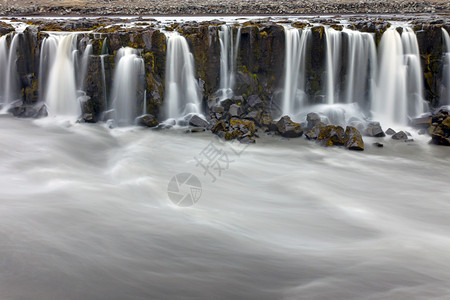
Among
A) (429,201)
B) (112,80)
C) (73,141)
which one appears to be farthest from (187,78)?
(429,201)

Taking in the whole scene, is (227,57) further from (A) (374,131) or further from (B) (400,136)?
(B) (400,136)

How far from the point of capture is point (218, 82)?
1341 cm

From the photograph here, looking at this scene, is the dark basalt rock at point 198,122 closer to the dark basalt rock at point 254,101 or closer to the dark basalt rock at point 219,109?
the dark basalt rock at point 219,109

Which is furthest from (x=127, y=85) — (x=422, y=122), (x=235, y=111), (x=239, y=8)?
(x=239, y=8)

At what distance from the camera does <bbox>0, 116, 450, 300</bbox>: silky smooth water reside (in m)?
4.19

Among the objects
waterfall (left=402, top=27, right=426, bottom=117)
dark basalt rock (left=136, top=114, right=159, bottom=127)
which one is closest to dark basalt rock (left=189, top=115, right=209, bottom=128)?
dark basalt rock (left=136, top=114, right=159, bottom=127)

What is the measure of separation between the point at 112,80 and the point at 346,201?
8.94 m

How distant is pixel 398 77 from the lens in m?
13.0

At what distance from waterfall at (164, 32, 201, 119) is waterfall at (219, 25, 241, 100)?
3.43 ft

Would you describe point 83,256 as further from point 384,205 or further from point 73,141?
point 73,141

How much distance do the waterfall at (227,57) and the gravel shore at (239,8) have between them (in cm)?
1457

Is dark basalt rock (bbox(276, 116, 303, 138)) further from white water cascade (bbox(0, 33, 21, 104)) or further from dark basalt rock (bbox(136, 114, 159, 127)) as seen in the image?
white water cascade (bbox(0, 33, 21, 104))

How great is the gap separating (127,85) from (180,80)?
6.28ft

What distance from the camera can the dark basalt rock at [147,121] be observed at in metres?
12.2
